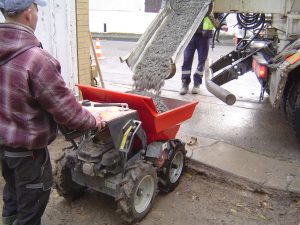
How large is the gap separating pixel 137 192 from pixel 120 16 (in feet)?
55.5

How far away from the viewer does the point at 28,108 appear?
2.36 meters

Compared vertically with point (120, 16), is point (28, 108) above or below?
above

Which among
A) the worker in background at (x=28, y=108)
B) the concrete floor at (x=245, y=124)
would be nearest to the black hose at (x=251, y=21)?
the concrete floor at (x=245, y=124)

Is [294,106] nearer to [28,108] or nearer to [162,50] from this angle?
[162,50]

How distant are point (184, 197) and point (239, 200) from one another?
22.1 inches

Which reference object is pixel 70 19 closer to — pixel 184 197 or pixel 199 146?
pixel 199 146

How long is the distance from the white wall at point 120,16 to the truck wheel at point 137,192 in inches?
615

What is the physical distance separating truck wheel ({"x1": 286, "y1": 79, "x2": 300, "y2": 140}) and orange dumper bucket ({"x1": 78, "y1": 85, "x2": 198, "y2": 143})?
4.67ft

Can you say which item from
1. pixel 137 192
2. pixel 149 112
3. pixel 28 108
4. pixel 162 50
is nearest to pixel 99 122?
pixel 28 108

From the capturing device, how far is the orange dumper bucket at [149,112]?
10.8 ft

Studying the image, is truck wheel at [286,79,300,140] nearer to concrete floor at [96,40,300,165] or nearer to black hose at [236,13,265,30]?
concrete floor at [96,40,300,165]

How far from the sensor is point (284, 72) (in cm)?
429

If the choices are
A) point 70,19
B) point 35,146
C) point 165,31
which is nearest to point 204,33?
point 165,31

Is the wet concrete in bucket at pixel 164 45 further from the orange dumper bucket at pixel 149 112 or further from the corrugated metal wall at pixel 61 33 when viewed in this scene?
the corrugated metal wall at pixel 61 33
